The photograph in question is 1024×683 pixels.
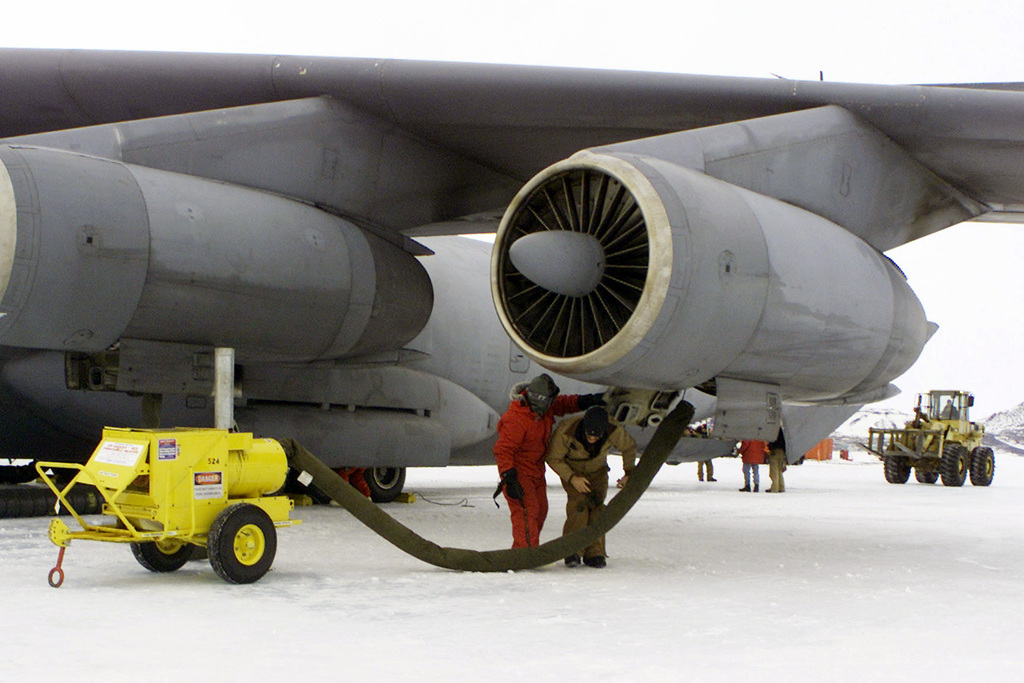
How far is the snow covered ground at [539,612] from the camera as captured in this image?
4.11 meters

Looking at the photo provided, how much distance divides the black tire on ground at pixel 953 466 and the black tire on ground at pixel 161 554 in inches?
653

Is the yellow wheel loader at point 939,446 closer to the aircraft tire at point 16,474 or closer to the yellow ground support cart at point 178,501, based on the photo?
the aircraft tire at point 16,474

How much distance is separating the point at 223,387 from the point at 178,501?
1.56 metres

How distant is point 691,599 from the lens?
5.82 meters

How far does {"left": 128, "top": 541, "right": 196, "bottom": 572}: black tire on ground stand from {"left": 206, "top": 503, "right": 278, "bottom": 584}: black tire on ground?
50 centimetres

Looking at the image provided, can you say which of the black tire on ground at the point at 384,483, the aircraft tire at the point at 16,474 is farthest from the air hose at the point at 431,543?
the aircraft tire at the point at 16,474

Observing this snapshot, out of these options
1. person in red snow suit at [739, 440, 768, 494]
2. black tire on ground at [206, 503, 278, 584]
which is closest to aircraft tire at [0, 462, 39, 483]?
black tire on ground at [206, 503, 278, 584]

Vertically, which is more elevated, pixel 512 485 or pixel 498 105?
pixel 498 105

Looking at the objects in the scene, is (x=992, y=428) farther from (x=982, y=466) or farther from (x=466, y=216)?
(x=466, y=216)

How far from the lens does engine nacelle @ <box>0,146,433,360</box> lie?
6.93 metres

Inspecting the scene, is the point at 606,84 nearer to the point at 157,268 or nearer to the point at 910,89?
the point at 910,89

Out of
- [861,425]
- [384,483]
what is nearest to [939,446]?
[384,483]

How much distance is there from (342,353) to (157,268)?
192cm

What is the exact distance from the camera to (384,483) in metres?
12.6
